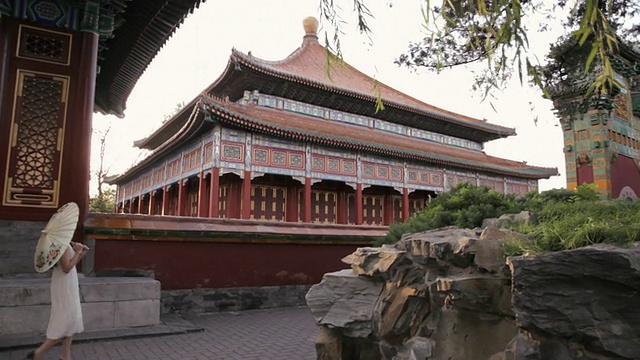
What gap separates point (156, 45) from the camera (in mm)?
8445

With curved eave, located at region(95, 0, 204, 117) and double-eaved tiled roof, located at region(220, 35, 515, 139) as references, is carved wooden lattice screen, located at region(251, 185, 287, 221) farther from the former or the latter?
curved eave, located at region(95, 0, 204, 117)

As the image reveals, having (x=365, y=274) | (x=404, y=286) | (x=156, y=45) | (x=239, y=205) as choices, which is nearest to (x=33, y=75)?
(x=156, y=45)

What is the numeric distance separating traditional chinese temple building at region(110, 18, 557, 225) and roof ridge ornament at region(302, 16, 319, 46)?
56 mm

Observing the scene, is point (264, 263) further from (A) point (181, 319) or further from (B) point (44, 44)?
(B) point (44, 44)

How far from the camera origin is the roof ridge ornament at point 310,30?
2248 cm

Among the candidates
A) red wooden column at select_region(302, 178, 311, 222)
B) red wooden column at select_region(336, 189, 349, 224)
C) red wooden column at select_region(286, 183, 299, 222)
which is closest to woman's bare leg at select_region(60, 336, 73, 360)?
red wooden column at select_region(302, 178, 311, 222)

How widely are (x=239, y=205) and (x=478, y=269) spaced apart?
46.5ft

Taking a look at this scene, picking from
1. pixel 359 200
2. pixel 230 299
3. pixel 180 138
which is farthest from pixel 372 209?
pixel 230 299

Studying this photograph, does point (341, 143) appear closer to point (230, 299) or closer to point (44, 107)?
point (230, 299)

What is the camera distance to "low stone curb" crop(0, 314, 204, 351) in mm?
4609

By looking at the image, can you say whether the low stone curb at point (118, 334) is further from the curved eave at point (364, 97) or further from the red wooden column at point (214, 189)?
the curved eave at point (364, 97)

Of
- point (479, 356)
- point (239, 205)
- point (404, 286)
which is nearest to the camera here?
point (479, 356)

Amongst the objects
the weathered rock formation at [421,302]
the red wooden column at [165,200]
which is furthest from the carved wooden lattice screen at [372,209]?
the weathered rock formation at [421,302]

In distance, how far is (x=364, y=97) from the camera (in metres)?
19.0
